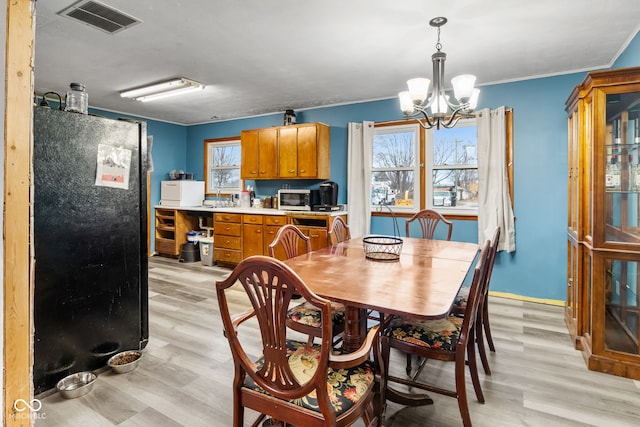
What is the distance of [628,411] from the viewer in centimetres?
189

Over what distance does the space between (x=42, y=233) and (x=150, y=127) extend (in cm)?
448

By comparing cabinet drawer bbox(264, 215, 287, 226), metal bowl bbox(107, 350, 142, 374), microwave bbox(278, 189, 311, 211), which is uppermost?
microwave bbox(278, 189, 311, 211)

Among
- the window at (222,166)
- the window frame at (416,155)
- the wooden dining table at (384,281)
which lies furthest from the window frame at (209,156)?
the wooden dining table at (384,281)

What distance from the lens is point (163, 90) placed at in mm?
4164

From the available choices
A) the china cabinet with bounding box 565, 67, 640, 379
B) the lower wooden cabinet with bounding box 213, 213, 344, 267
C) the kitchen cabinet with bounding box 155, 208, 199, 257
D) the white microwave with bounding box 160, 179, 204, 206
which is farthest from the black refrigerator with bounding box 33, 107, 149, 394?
the white microwave with bounding box 160, 179, 204, 206

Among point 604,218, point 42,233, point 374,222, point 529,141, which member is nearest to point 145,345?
point 42,233

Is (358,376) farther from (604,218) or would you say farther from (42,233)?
(604,218)

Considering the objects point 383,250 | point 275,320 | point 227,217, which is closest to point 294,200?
point 227,217

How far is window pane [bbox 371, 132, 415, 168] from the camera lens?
176 inches

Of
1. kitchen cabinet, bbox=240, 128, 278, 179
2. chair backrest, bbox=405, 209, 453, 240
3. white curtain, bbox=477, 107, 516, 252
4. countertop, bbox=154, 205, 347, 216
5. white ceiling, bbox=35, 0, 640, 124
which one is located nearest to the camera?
white ceiling, bbox=35, 0, 640, 124

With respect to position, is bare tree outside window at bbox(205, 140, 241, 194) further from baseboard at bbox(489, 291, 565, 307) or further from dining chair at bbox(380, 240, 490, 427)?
dining chair at bbox(380, 240, 490, 427)

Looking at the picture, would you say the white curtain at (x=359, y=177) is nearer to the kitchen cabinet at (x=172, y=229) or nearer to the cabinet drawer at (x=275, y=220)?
the cabinet drawer at (x=275, y=220)

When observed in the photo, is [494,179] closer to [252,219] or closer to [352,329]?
[352,329]

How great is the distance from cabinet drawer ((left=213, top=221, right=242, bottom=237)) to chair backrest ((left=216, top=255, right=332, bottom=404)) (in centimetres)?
399
